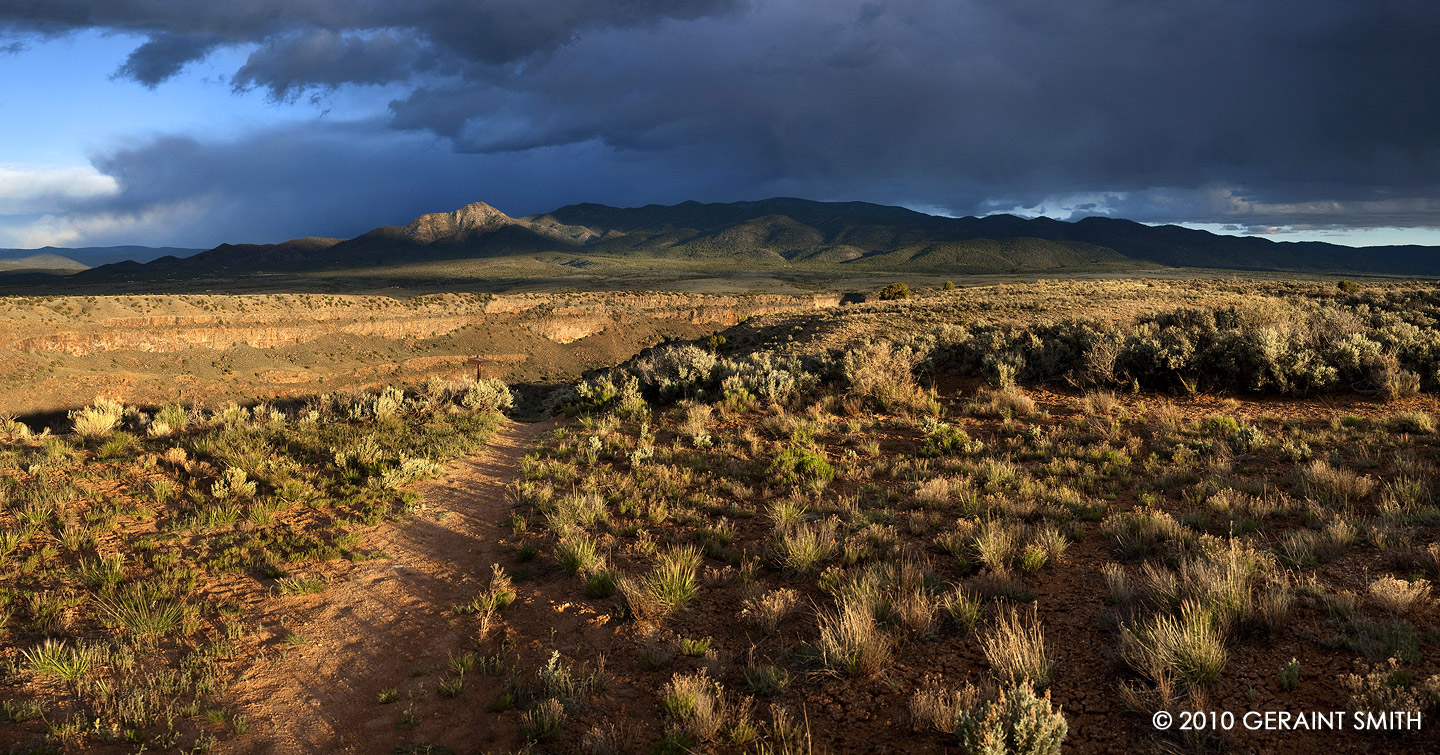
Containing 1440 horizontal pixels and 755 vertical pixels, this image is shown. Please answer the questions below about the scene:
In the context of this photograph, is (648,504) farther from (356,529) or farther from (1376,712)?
(1376,712)

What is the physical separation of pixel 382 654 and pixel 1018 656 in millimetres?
4644

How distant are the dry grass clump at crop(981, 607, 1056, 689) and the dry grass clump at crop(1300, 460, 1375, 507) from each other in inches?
171

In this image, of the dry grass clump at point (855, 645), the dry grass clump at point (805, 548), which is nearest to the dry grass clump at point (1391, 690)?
the dry grass clump at point (855, 645)

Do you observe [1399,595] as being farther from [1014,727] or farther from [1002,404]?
[1002,404]

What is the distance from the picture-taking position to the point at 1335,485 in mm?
6402

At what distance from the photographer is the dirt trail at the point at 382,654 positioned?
416 cm

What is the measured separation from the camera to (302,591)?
5.98 metres

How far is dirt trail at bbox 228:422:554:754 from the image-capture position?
416cm

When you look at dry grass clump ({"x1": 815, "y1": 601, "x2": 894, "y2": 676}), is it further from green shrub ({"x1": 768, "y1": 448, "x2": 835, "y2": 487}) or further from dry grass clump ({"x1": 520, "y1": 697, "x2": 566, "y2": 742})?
green shrub ({"x1": 768, "y1": 448, "x2": 835, "y2": 487})

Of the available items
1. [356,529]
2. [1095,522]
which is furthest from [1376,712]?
[356,529]

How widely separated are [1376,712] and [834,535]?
374 cm

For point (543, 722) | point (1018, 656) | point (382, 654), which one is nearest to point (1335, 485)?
point (1018, 656)

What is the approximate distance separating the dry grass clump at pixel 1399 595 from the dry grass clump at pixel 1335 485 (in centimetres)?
251

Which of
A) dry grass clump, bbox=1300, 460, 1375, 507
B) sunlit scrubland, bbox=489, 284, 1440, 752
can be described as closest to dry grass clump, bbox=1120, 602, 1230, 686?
sunlit scrubland, bbox=489, 284, 1440, 752
